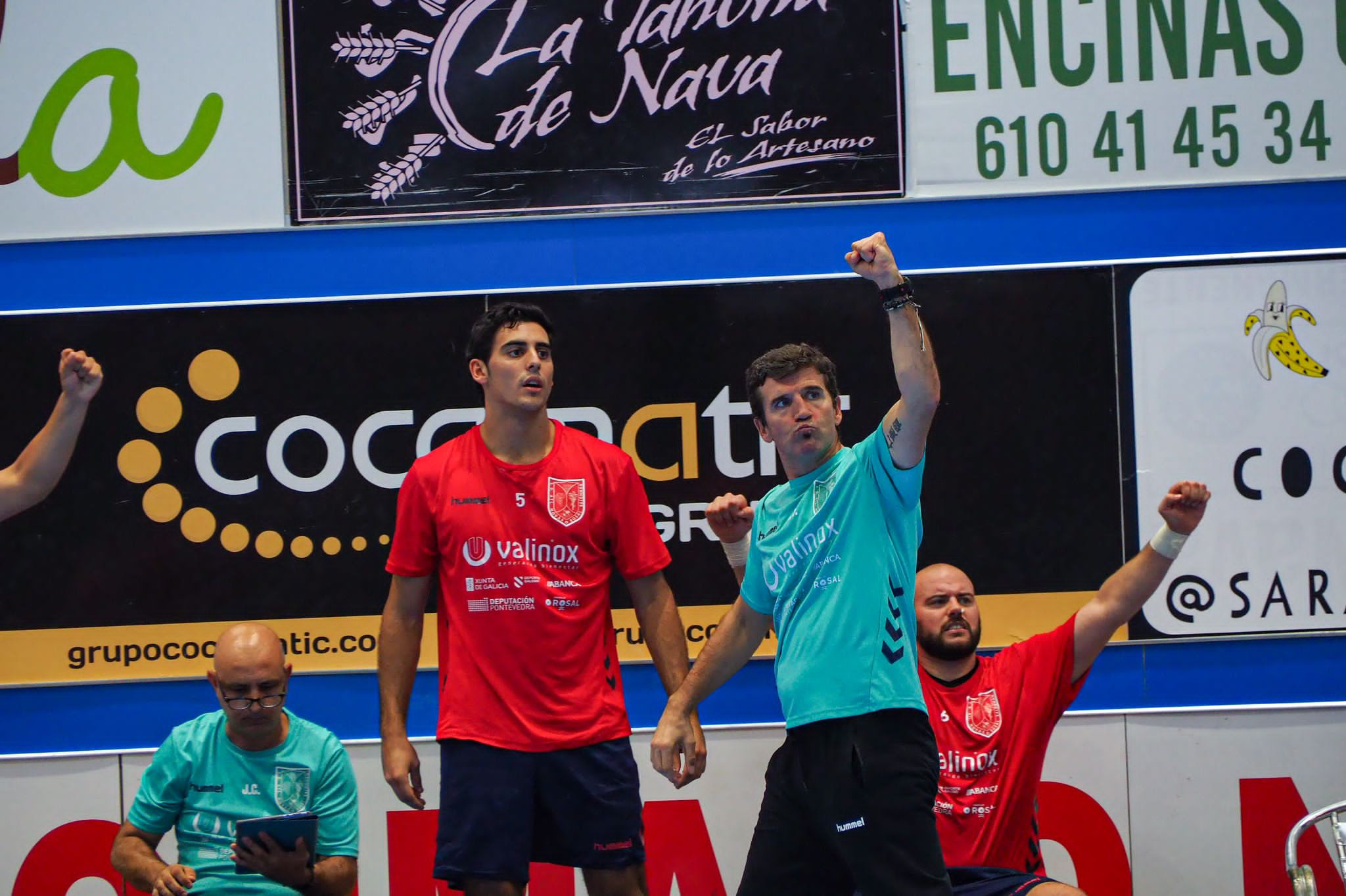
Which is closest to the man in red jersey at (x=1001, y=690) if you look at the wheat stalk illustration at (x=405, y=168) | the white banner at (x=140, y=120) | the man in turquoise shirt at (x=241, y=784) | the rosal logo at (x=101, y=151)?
the man in turquoise shirt at (x=241, y=784)

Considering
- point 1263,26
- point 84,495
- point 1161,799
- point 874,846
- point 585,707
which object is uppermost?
point 1263,26

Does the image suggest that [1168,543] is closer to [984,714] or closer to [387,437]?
[984,714]

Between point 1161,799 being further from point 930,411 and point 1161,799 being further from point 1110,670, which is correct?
point 930,411

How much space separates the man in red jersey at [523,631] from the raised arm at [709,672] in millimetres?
74

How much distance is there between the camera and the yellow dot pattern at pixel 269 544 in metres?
3.95

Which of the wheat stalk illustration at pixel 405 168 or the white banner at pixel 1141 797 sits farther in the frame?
the wheat stalk illustration at pixel 405 168

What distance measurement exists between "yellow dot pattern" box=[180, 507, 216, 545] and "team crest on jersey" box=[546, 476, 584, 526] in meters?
1.38

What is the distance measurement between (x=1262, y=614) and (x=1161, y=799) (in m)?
0.65

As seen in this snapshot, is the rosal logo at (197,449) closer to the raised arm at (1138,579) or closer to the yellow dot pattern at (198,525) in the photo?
the yellow dot pattern at (198,525)

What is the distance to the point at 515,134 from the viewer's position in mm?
4008

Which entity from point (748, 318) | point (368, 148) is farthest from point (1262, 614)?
point (368, 148)

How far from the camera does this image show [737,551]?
332 cm

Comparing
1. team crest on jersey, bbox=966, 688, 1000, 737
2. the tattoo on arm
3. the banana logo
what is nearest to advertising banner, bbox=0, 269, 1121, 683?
the banana logo

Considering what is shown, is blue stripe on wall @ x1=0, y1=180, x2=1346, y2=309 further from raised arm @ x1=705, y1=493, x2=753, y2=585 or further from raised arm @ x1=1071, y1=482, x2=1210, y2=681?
raised arm @ x1=1071, y1=482, x2=1210, y2=681
